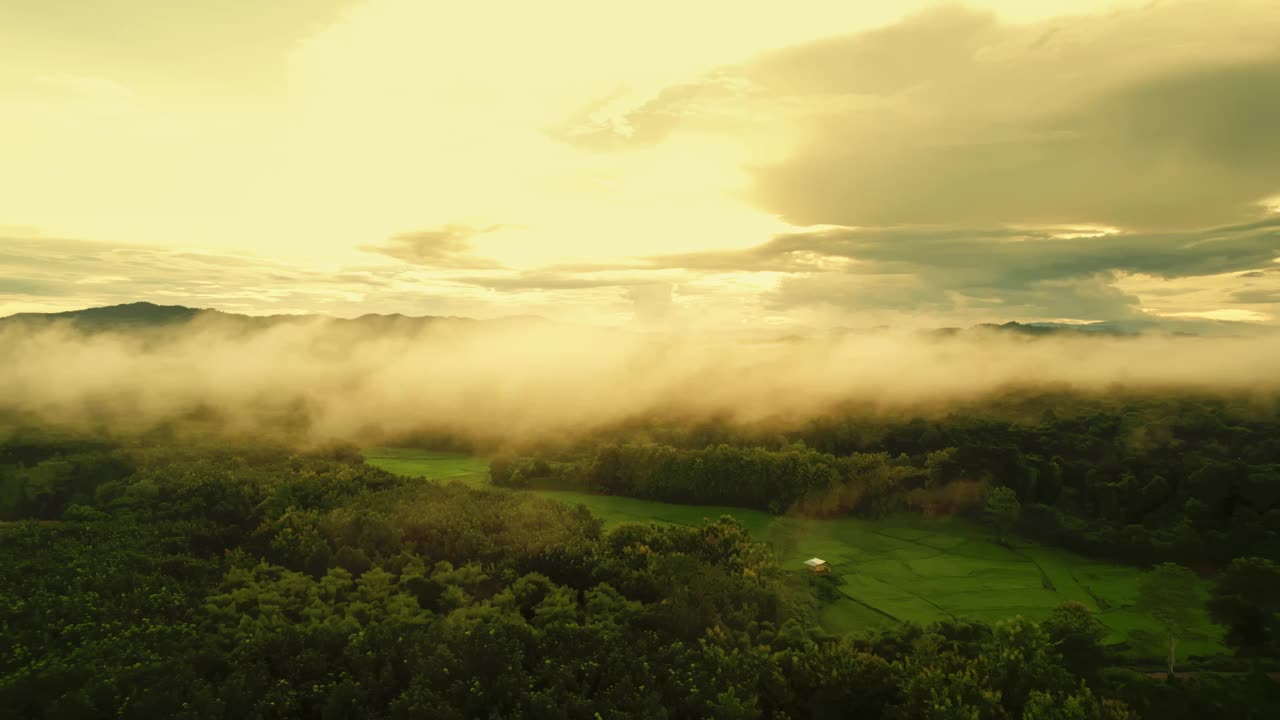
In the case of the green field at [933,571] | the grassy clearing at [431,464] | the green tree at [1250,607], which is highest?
the green tree at [1250,607]

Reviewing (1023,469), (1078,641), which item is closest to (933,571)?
(1078,641)

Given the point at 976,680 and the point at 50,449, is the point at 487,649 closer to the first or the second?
the point at 976,680

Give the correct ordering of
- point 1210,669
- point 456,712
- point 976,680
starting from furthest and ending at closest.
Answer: point 1210,669 → point 976,680 → point 456,712

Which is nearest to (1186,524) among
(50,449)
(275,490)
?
(275,490)

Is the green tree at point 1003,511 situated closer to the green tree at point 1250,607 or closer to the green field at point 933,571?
the green field at point 933,571

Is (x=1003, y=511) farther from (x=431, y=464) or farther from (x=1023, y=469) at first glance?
(x=431, y=464)

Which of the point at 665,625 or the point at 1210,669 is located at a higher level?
the point at 665,625

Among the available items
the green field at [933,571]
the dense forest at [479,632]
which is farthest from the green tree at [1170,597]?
the dense forest at [479,632]
